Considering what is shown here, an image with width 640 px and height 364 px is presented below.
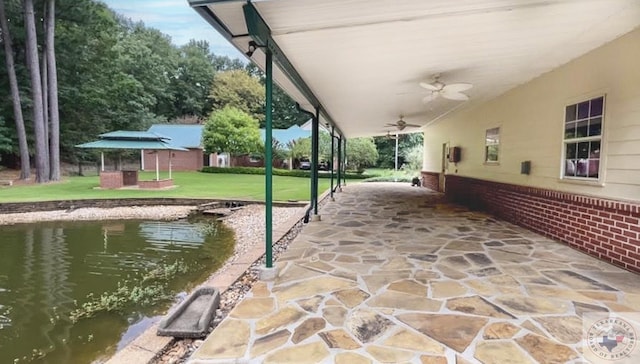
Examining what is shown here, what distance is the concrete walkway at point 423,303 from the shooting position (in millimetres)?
2217

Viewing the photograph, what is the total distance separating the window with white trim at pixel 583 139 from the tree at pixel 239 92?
31.8 metres

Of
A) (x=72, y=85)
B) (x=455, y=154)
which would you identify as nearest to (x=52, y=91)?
(x=72, y=85)

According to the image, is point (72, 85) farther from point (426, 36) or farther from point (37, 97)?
point (426, 36)

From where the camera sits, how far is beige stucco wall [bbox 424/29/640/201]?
149 inches

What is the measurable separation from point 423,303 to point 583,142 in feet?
11.4

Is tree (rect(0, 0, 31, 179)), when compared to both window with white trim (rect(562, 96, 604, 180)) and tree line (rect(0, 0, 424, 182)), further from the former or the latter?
window with white trim (rect(562, 96, 604, 180))

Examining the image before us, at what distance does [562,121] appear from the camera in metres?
5.04

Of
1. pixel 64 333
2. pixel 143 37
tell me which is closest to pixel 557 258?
pixel 64 333

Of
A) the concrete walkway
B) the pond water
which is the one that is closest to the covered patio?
the concrete walkway

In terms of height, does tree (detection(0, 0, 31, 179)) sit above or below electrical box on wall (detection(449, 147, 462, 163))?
above

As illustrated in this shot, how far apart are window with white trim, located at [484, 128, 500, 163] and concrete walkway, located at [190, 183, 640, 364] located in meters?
2.88

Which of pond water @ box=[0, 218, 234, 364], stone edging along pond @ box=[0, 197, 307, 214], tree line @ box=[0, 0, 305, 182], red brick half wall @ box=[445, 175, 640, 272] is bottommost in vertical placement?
pond water @ box=[0, 218, 234, 364]

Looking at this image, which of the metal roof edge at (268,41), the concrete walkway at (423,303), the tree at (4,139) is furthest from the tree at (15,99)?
the concrete walkway at (423,303)

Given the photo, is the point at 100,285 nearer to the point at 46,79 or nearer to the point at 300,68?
the point at 300,68
